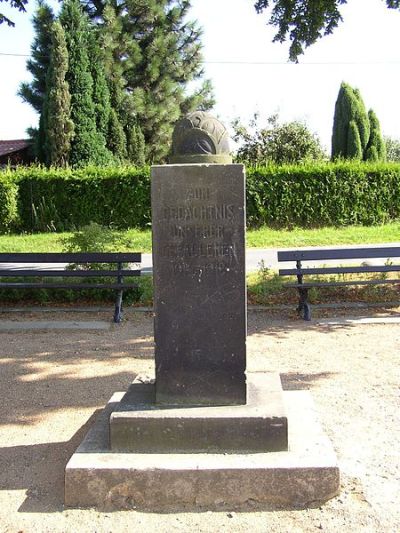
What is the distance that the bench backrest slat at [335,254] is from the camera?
27.9 ft

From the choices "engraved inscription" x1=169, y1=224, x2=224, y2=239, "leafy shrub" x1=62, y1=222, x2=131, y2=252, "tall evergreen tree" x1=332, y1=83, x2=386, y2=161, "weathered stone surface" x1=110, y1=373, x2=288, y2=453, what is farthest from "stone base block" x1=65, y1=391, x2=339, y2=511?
"tall evergreen tree" x1=332, y1=83, x2=386, y2=161

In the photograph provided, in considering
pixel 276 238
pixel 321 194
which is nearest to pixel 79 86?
pixel 321 194

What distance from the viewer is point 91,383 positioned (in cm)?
552

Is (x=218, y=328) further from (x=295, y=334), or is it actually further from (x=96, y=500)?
(x=295, y=334)

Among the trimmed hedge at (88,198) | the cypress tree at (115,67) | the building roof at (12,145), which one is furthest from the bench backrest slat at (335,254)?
the building roof at (12,145)

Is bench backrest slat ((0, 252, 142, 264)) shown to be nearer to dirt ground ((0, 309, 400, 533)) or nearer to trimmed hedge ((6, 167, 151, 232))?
dirt ground ((0, 309, 400, 533))

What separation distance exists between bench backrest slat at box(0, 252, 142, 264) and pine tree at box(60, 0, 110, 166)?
15012mm

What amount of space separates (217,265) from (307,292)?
4.85 m

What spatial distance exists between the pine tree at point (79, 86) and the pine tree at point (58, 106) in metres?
0.34

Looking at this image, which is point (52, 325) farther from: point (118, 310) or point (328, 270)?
point (328, 270)

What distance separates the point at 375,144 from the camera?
29969 millimetres

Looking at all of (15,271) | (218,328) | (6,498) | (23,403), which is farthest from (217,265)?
(15,271)

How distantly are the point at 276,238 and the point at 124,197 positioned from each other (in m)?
5.38

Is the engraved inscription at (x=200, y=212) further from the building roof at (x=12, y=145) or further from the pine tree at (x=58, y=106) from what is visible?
the building roof at (x=12, y=145)
